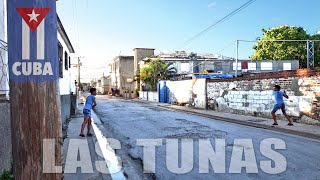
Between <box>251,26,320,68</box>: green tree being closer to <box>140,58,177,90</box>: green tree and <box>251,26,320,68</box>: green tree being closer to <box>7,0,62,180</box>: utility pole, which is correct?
<box>140,58,177,90</box>: green tree

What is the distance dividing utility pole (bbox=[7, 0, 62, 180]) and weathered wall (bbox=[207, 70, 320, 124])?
42.1ft

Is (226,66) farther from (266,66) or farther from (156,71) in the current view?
(156,71)

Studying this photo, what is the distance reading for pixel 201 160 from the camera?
6953mm

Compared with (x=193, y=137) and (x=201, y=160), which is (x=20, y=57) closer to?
(x=201, y=160)

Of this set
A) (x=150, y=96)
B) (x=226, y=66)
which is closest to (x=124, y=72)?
(x=226, y=66)

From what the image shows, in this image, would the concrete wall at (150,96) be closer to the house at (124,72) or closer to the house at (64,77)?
the house at (124,72)

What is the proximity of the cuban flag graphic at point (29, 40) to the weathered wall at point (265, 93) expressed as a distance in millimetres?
12852

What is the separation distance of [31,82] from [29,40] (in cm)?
24

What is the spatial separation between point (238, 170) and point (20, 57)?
5.12m

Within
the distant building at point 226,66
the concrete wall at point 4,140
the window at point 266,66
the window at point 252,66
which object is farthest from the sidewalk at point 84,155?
the window at point 266,66

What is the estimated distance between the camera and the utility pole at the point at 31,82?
1900 millimetres

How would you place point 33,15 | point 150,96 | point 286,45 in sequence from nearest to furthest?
1. point 33,15
2. point 150,96
3. point 286,45

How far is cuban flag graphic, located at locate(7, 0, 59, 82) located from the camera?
74.3 inches

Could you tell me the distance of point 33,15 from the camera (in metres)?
1.89
